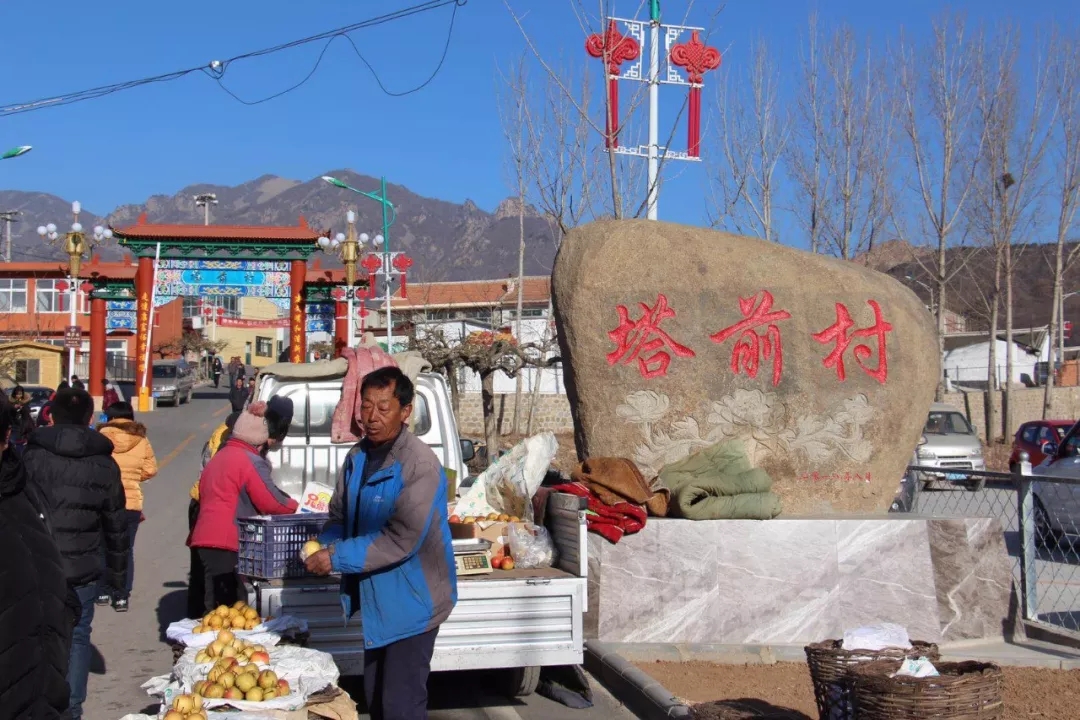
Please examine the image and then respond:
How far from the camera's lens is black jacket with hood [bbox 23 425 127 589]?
5.91 m

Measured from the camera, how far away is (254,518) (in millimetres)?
6473

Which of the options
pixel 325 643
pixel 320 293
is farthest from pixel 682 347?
pixel 320 293

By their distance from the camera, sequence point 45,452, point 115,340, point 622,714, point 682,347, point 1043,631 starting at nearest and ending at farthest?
1. point 45,452
2. point 622,714
3. point 1043,631
4. point 682,347
5. point 115,340

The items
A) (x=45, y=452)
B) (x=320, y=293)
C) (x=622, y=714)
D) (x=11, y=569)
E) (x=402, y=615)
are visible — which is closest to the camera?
(x=11, y=569)

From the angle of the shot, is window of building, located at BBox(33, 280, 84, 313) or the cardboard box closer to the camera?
the cardboard box

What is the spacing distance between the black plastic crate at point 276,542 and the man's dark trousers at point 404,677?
1842 millimetres

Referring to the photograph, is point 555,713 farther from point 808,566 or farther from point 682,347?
point 682,347

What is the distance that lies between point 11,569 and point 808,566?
6.50 m

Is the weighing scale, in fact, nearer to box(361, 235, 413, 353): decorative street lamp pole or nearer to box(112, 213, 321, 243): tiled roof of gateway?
box(361, 235, 413, 353): decorative street lamp pole

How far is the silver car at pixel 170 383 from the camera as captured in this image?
4128cm

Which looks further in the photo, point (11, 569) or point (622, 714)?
point (622, 714)

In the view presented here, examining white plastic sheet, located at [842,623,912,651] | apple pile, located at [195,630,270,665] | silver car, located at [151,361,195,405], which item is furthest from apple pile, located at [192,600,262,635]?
silver car, located at [151,361,195,405]

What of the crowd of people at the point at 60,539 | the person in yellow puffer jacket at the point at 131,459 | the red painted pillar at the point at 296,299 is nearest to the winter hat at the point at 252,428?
the crowd of people at the point at 60,539

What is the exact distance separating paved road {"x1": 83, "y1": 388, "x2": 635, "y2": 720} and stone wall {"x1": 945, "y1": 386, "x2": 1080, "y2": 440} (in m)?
26.2
